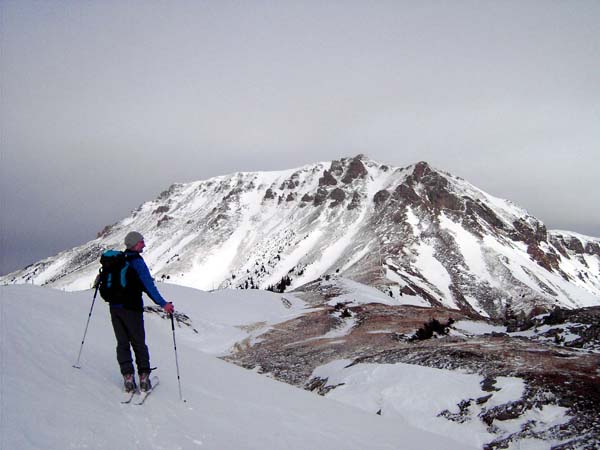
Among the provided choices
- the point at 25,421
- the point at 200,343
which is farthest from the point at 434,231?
the point at 25,421

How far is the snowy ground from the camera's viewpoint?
16.9ft

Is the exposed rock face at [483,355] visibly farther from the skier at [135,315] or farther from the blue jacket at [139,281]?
the blue jacket at [139,281]

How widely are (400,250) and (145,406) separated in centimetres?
11127

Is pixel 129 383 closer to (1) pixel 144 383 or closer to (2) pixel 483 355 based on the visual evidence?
(1) pixel 144 383

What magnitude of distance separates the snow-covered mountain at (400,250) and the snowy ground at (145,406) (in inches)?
2235

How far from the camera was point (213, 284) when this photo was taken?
15512cm

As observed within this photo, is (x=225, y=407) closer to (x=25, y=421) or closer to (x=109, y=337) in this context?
(x=25, y=421)

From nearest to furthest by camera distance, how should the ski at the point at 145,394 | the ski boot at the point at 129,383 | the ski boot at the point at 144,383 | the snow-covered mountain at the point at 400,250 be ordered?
the ski at the point at 145,394, the ski boot at the point at 129,383, the ski boot at the point at 144,383, the snow-covered mountain at the point at 400,250

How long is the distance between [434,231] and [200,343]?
116 m

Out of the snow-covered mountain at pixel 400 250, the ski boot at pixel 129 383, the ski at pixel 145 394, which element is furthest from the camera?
the snow-covered mountain at pixel 400 250

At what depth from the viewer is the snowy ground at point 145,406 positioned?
5148mm

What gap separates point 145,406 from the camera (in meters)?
6.58

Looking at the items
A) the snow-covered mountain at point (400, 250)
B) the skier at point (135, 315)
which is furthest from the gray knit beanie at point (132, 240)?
the snow-covered mountain at point (400, 250)

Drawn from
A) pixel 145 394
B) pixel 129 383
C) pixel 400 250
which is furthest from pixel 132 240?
pixel 400 250
